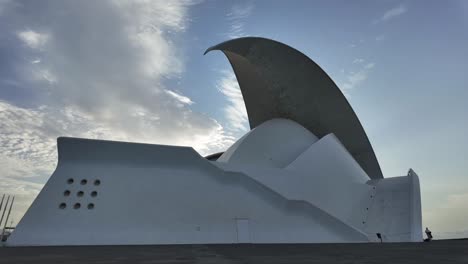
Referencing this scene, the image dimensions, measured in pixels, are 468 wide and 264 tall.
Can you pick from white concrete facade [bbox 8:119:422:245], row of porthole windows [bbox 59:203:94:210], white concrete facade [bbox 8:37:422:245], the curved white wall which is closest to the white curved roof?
white concrete facade [bbox 8:37:422:245]

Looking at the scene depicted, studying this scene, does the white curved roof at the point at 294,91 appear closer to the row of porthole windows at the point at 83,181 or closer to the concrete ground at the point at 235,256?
the row of porthole windows at the point at 83,181

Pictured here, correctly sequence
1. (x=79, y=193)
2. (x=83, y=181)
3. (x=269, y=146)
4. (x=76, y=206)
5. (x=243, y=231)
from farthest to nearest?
(x=269, y=146) < (x=243, y=231) < (x=83, y=181) < (x=79, y=193) < (x=76, y=206)

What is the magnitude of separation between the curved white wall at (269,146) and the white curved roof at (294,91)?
1275mm

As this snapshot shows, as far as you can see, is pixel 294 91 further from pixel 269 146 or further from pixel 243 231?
pixel 243 231

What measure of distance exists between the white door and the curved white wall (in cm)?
407

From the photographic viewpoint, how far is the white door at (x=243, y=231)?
965 cm

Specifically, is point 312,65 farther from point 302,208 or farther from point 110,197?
point 110,197

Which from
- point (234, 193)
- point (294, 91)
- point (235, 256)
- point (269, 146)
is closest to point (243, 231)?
point (234, 193)

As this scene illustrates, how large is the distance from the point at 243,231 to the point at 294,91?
9.48 m

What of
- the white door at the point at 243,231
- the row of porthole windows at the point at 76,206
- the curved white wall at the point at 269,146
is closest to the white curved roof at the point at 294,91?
the curved white wall at the point at 269,146

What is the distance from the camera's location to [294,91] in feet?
56.4

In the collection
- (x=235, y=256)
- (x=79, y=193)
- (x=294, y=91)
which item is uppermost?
(x=294, y=91)

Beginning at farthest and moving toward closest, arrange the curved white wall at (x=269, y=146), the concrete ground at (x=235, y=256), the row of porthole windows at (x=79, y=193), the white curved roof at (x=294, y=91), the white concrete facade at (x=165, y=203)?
the white curved roof at (x=294, y=91) < the curved white wall at (x=269, y=146) < the row of porthole windows at (x=79, y=193) < the white concrete facade at (x=165, y=203) < the concrete ground at (x=235, y=256)

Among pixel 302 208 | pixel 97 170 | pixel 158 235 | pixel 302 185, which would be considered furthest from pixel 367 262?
pixel 302 185
